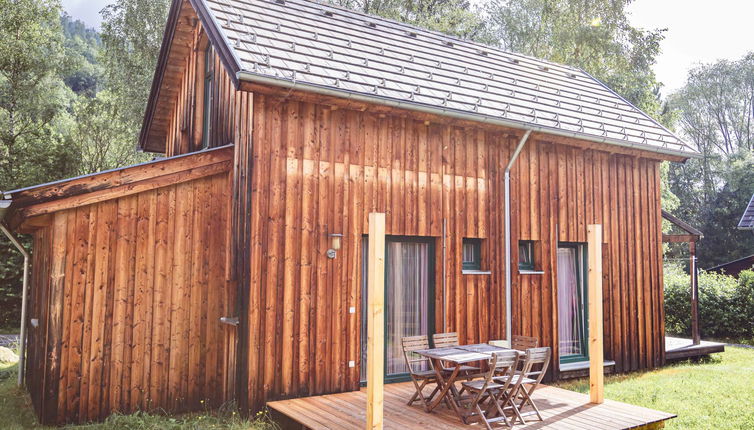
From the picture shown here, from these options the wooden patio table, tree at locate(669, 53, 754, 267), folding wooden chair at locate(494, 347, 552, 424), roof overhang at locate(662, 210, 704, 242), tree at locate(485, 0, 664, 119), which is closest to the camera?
folding wooden chair at locate(494, 347, 552, 424)

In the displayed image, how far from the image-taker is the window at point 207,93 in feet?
30.1

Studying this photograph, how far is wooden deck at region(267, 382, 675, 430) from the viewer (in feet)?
18.8

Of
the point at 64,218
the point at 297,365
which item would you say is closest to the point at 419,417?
the point at 297,365

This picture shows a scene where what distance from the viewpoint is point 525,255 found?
9125 millimetres

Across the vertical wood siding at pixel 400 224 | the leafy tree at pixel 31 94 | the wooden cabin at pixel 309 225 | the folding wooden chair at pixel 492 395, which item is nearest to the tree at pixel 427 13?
the leafy tree at pixel 31 94

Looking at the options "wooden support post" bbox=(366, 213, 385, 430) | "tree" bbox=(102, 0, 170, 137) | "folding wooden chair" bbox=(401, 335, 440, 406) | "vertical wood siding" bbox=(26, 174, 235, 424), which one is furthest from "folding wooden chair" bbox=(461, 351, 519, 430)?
"tree" bbox=(102, 0, 170, 137)

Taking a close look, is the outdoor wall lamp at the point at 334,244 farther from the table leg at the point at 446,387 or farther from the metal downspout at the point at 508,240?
the metal downspout at the point at 508,240

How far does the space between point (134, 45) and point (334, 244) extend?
45.7 feet

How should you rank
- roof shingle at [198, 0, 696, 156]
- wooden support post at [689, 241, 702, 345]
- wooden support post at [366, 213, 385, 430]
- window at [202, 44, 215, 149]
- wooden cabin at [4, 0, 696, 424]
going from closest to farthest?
wooden support post at [366, 213, 385, 430]
wooden cabin at [4, 0, 696, 424]
roof shingle at [198, 0, 696, 156]
window at [202, 44, 215, 149]
wooden support post at [689, 241, 702, 345]

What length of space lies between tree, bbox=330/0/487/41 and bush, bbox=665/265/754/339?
11.3m

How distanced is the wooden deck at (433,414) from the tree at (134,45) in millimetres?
13844

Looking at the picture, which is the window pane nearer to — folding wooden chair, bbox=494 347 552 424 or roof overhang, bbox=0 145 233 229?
folding wooden chair, bbox=494 347 552 424

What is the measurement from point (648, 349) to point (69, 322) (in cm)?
921

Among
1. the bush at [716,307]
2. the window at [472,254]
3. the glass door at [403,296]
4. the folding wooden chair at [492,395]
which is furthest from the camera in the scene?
the bush at [716,307]
